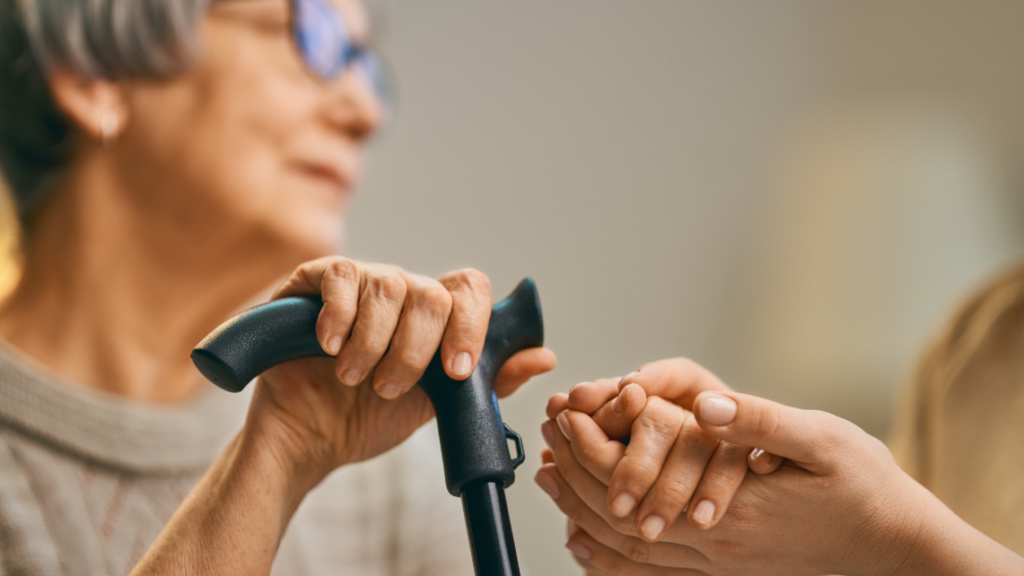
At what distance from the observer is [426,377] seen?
0.45 meters

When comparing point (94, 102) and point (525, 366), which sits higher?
point (94, 102)

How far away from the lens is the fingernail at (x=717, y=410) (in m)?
0.39

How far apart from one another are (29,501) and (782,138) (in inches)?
59.5

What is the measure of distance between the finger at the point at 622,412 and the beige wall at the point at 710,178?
0.81 m

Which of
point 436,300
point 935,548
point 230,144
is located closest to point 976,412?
point 935,548

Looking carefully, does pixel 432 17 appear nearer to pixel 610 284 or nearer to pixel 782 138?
pixel 610 284

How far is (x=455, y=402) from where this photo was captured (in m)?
0.43

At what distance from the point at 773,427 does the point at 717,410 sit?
A: 3 cm

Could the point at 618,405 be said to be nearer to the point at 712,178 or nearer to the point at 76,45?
the point at 76,45

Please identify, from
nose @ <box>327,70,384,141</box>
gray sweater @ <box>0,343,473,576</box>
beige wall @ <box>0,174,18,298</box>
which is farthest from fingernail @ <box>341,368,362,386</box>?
beige wall @ <box>0,174,18,298</box>

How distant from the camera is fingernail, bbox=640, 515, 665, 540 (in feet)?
1.32

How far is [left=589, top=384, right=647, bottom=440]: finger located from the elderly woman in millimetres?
368

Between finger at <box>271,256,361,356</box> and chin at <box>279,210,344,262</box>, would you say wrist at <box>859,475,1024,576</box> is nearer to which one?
finger at <box>271,256,361,356</box>

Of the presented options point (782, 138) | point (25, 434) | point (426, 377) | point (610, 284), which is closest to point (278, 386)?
point (426, 377)
